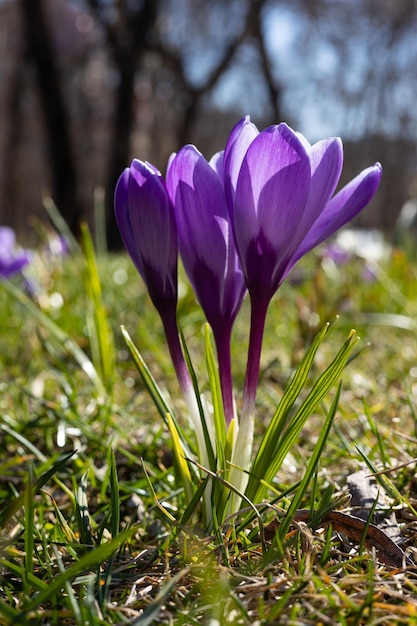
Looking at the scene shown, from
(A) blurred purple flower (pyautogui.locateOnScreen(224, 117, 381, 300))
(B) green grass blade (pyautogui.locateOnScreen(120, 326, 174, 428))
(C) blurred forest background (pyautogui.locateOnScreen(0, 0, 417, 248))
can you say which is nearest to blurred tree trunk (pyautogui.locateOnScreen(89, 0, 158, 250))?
(C) blurred forest background (pyautogui.locateOnScreen(0, 0, 417, 248))

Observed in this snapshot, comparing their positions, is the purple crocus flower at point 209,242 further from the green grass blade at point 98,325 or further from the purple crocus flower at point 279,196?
the green grass blade at point 98,325

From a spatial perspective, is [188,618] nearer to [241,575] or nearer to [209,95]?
[241,575]

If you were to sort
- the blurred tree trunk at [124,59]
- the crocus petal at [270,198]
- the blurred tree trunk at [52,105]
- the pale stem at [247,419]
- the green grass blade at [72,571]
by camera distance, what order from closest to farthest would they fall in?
the green grass blade at [72,571], the crocus petal at [270,198], the pale stem at [247,419], the blurred tree trunk at [52,105], the blurred tree trunk at [124,59]

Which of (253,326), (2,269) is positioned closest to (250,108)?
(2,269)

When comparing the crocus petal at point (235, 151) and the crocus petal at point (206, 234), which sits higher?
the crocus petal at point (235, 151)

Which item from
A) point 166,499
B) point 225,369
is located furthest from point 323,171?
point 166,499

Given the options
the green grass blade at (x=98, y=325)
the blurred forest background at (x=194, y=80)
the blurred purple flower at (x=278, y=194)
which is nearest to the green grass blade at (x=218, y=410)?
the blurred purple flower at (x=278, y=194)

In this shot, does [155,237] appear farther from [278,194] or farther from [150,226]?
[278,194]

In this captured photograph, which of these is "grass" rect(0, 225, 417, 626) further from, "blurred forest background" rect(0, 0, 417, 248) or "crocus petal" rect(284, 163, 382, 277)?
"blurred forest background" rect(0, 0, 417, 248)
